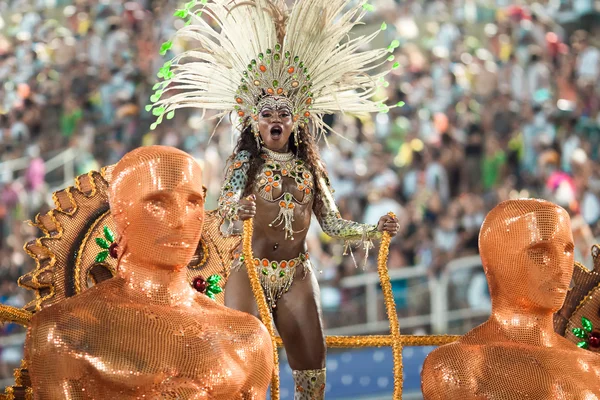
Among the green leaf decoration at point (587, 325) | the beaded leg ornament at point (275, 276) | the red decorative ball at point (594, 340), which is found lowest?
the red decorative ball at point (594, 340)

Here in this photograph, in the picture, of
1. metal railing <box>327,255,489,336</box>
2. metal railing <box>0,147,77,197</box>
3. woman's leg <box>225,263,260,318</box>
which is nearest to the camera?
woman's leg <box>225,263,260,318</box>

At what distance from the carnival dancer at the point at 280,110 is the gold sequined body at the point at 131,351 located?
1.31 metres

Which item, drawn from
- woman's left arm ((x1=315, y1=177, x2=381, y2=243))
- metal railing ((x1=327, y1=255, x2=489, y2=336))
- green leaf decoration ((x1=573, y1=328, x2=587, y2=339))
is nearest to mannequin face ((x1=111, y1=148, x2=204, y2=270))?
woman's left arm ((x1=315, y1=177, x2=381, y2=243))

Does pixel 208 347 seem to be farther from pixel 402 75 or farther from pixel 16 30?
pixel 16 30

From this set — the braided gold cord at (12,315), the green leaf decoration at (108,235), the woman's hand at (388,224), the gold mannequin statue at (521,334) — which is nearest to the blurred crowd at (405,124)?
the woman's hand at (388,224)

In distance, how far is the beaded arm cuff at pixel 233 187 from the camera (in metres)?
3.72

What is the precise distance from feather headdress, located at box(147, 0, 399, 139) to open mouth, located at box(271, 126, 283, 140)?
0.10 metres

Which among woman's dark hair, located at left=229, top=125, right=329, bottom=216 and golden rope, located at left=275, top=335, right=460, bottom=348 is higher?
woman's dark hair, located at left=229, top=125, right=329, bottom=216

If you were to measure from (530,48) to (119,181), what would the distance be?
8.79 m

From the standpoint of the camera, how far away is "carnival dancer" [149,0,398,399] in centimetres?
402

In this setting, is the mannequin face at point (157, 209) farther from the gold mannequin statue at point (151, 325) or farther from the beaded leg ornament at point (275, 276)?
the beaded leg ornament at point (275, 276)

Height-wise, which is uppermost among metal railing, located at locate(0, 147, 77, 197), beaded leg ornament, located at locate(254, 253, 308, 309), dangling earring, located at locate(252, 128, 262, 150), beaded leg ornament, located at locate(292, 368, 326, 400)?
dangling earring, located at locate(252, 128, 262, 150)

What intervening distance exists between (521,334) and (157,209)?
1175 mm

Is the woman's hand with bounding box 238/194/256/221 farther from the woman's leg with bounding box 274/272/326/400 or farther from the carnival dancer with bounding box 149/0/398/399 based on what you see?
the woman's leg with bounding box 274/272/326/400
